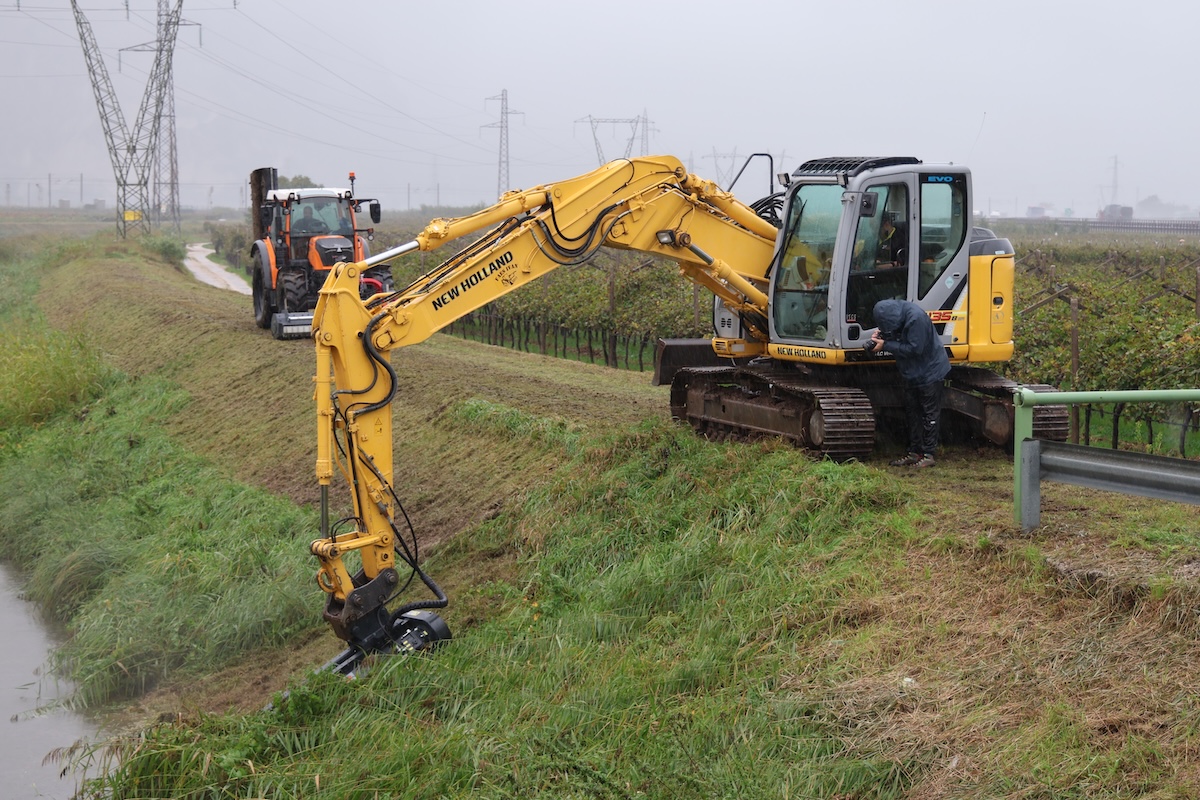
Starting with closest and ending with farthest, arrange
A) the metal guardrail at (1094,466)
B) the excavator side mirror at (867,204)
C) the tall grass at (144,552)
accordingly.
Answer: the metal guardrail at (1094,466)
the excavator side mirror at (867,204)
the tall grass at (144,552)

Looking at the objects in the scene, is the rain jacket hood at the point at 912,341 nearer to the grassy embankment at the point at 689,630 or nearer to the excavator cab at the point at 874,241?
the excavator cab at the point at 874,241

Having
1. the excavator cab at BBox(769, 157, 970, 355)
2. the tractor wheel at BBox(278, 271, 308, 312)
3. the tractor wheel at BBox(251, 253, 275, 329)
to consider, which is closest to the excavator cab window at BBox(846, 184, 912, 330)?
the excavator cab at BBox(769, 157, 970, 355)

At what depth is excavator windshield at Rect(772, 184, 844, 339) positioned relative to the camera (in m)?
9.87

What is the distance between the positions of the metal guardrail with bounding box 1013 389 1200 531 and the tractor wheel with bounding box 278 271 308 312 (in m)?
15.3

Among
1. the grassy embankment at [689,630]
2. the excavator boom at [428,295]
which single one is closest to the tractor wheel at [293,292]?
the grassy embankment at [689,630]

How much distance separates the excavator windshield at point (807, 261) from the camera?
9867 mm

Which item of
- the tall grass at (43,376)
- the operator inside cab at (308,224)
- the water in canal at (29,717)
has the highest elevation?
the operator inside cab at (308,224)

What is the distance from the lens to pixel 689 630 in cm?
740

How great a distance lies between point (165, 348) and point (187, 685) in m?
12.7

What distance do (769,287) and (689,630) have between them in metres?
3.93

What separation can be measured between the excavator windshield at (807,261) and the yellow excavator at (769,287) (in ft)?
0.04

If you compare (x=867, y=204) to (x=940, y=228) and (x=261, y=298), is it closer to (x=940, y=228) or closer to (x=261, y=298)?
(x=940, y=228)

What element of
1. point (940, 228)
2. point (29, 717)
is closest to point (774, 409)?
point (940, 228)

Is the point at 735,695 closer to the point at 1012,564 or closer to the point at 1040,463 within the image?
the point at 1012,564
